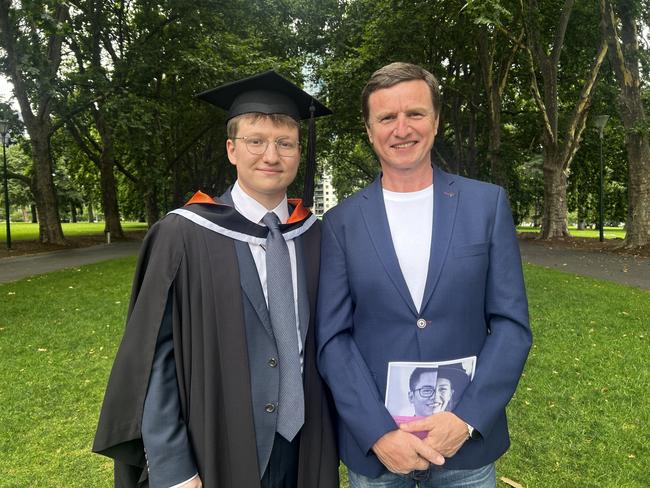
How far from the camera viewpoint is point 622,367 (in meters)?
5.53

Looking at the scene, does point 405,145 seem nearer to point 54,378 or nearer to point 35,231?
point 54,378

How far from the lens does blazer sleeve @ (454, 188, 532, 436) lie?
178 centimetres

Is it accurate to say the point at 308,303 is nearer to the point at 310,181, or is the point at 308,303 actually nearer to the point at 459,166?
the point at 310,181

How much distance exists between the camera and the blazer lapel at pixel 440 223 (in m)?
1.85

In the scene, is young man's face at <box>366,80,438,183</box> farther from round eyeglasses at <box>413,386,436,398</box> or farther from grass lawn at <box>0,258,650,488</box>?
grass lawn at <box>0,258,650,488</box>

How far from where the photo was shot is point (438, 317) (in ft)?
6.06

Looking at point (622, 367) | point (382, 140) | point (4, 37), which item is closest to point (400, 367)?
point (382, 140)

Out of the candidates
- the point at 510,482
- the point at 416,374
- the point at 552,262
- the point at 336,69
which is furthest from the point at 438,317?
the point at 336,69

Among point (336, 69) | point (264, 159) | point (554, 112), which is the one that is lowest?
point (264, 159)

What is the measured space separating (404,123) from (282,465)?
1.51 meters

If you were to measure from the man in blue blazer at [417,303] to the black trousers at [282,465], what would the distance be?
0.23 metres

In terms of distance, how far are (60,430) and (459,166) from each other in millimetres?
25091

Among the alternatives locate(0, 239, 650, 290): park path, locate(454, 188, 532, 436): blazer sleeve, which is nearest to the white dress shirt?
locate(454, 188, 532, 436): blazer sleeve

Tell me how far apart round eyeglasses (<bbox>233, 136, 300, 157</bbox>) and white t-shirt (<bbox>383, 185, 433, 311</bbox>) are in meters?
0.47
